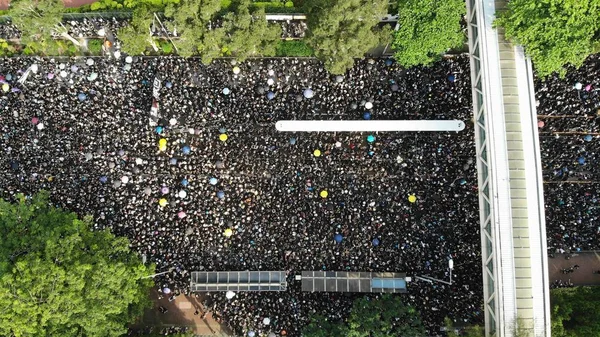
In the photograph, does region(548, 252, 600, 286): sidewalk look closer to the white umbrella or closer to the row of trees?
the row of trees

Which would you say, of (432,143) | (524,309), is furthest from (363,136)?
(524,309)

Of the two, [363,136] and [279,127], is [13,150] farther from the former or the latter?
[363,136]

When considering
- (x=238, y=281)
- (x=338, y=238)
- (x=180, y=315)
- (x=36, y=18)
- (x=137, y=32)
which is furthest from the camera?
(x=180, y=315)

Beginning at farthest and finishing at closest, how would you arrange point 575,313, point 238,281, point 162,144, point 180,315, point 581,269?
1. point 162,144
2. point 180,315
3. point 581,269
4. point 238,281
5. point 575,313

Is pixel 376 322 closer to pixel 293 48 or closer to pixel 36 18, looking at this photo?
pixel 293 48

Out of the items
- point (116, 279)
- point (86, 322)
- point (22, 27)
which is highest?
point (22, 27)

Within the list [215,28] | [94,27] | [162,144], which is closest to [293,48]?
[215,28]

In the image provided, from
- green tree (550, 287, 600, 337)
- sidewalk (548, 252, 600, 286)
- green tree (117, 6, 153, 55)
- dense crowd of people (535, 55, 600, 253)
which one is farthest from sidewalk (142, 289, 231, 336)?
dense crowd of people (535, 55, 600, 253)
